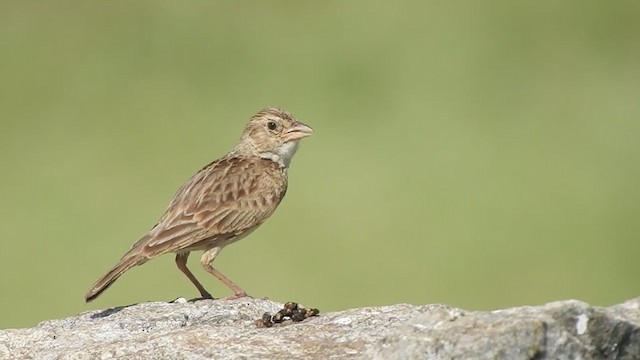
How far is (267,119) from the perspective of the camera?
30.6 feet

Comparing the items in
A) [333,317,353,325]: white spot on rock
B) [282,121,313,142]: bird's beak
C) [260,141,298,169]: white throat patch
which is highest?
[282,121,313,142]: bird's beak

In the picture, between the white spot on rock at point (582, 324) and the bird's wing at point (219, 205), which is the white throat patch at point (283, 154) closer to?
the bird's wing at point (219, 205)

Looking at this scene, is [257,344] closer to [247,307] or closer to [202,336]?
[202,336]

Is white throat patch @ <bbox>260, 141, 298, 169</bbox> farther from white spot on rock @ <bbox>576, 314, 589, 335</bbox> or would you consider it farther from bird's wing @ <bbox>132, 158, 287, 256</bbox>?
white spot on rock @ <bbox>576, 314, 589, 335</bbox>

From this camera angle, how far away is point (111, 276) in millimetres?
7676

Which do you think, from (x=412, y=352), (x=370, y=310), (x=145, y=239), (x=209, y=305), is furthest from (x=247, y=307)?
(x=412, y=352)

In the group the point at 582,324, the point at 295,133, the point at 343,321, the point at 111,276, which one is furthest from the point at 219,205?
the point at 582,324

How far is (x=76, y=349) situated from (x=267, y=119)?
369cm

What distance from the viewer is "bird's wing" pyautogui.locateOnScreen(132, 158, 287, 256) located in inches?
318

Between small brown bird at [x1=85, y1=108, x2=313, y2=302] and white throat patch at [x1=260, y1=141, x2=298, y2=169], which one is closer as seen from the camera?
small brown bird at [x1=85, y1=108, x2=313, y2=302]

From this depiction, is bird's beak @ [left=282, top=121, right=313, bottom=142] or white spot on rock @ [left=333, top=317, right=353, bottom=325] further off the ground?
bird's beak @ [left=282, top=121, right=313, bottom=142]

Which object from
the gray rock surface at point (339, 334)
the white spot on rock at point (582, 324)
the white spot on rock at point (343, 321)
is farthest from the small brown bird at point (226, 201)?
the white spot on rock at point (582, 324)

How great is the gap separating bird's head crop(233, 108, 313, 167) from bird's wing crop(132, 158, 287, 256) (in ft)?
0.47

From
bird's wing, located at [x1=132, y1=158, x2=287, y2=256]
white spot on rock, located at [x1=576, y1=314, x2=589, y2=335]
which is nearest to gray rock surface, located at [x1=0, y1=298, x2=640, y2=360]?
white spot on rock, located at [x1=576, y1=314, x2=589, y2=335]
